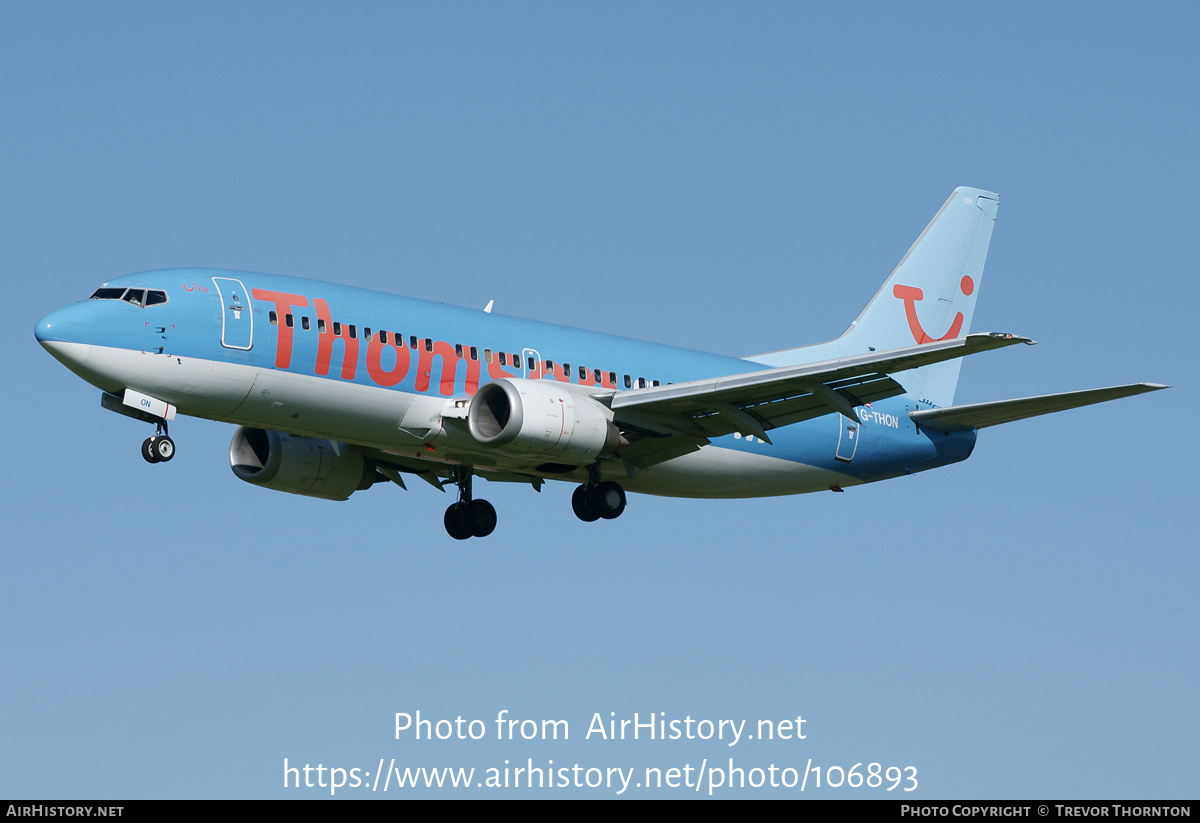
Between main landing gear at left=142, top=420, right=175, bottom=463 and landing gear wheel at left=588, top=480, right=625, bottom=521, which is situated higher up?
landing gear wheel at left=588, top=480, right=625, bottom=521

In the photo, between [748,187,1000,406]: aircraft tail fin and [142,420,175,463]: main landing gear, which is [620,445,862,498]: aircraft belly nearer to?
[748,187,1000,406]: aircraft tail fin

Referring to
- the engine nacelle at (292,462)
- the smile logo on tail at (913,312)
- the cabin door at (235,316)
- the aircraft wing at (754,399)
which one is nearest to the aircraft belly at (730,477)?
the aircraft wing at (754,399)

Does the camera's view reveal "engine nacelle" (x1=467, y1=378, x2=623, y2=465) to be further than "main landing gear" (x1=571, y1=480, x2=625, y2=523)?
No

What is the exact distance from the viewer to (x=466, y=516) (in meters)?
37.5

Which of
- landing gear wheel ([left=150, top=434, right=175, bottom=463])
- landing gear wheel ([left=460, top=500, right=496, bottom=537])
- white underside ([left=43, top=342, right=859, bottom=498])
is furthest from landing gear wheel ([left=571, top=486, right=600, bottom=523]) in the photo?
landing gear wheel ([left=150, top=434, right=175, bottom=463])

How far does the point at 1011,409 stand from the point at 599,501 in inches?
381

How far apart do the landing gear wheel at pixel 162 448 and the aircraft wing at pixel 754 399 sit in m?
9.19

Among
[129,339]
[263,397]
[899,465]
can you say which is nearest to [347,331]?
[263,397]

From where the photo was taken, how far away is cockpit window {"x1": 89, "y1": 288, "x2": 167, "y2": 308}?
98.2 feet

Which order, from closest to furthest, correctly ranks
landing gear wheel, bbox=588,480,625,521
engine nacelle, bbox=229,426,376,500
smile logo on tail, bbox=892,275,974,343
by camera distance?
landing gear wheel, bbox=588,480,625,521
engine nacelle, bbox=229,426,376,500
smile logo on tail, bbox=892,275,974,343

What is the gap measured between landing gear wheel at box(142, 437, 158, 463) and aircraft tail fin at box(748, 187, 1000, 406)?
17.5 meters

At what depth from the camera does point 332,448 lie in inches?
1436

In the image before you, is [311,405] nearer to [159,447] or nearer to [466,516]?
[159,447]

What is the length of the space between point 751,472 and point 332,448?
983 cm
